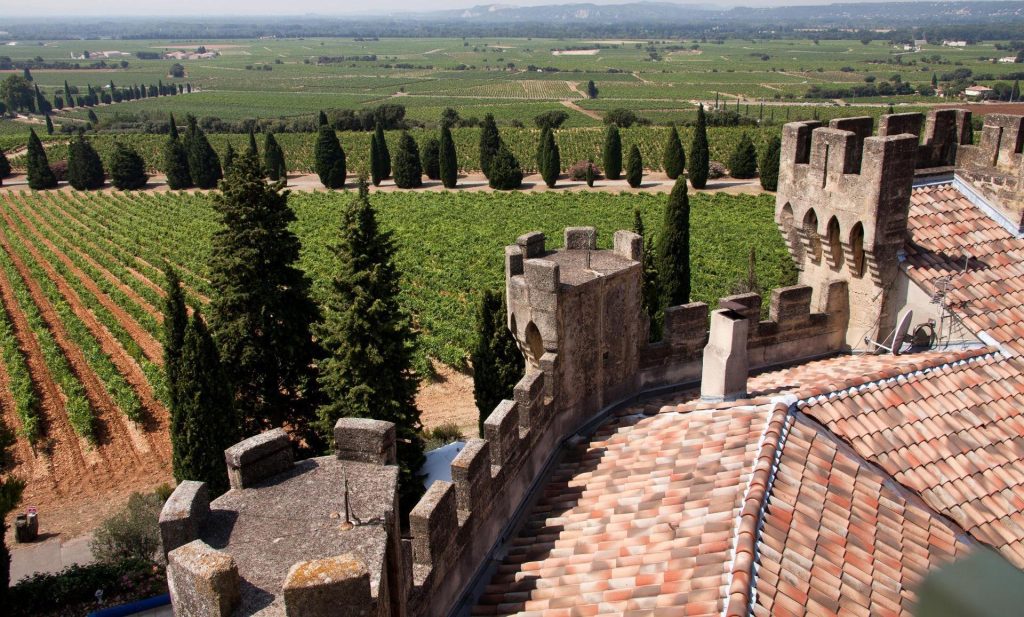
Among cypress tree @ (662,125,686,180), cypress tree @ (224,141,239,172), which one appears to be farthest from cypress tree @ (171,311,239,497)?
cypress tree @ (662,125,686,180)

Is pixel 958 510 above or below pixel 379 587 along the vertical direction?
below

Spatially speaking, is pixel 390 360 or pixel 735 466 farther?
pixel 390 360

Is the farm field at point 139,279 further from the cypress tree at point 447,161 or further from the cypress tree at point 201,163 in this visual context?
the cypress tree at point 447,161

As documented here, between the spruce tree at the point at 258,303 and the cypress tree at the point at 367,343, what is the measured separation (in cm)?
248

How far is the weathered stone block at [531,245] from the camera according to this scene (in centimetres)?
1227

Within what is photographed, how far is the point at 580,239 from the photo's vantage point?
41.8ft

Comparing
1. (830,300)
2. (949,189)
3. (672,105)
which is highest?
(949,189)

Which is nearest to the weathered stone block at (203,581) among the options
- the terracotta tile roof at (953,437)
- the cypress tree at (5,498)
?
the terracotta tile roof at (953,437)

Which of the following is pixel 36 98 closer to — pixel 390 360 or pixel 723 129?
pixel 723 129

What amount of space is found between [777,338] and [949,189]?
4678 mm

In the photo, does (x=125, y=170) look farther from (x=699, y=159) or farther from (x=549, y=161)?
(x=699, y=159)

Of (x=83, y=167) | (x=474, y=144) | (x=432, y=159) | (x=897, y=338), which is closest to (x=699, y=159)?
(x=432, y=159)

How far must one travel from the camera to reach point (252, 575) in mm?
6113

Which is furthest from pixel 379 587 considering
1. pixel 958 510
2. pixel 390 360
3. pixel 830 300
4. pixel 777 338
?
pixel 390 360
